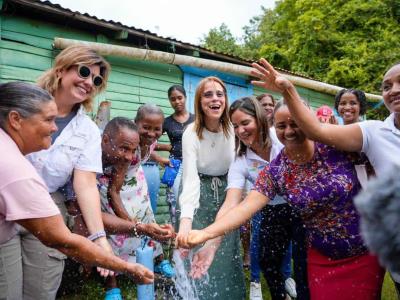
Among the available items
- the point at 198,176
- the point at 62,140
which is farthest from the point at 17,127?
the point at 198,176

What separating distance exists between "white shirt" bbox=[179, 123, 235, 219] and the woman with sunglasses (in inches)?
50.3

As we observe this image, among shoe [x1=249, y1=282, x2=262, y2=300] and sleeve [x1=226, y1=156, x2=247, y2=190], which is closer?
sleeve [x1=226, y1=156, x2=247, y2=190]

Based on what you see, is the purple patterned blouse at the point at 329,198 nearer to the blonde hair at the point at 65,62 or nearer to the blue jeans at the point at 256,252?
the blue jeans at the point at 256,252

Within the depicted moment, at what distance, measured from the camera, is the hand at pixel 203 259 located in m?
4.10

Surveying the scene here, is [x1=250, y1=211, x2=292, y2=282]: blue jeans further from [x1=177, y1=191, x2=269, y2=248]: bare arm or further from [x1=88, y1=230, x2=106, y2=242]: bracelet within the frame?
[x1=88, y1=230, x2=106, y2=242]: bracelet

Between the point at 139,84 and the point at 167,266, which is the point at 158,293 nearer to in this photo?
the point at 167,266

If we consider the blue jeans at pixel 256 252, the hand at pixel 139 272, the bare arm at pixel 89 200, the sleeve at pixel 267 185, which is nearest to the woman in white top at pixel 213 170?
the blue jeans at pixel 256 252

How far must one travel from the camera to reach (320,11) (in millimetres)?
21984

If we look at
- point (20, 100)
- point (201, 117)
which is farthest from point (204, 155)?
point (20, 100)

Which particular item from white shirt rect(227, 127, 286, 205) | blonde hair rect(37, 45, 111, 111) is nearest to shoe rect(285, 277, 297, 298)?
white shirt rect(227, 127, 286, 205)

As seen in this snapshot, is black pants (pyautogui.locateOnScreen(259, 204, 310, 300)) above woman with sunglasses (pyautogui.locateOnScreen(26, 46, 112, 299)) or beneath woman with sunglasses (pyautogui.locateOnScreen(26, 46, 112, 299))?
beneath

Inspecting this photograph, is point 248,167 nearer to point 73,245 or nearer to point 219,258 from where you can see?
point 219,258

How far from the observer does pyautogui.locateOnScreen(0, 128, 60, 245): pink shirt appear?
6.95 feet

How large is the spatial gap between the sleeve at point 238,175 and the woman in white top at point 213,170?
1.02 ft
